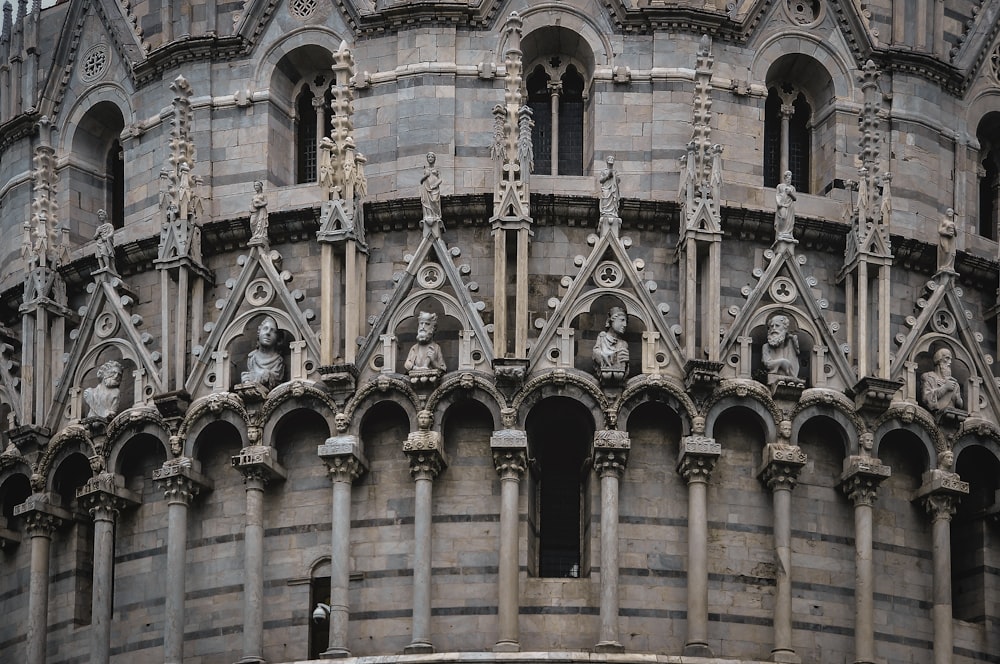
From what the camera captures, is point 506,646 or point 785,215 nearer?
point 506,646

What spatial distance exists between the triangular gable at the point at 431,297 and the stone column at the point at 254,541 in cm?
181

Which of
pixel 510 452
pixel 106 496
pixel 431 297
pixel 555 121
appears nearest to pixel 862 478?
pixel 510 452

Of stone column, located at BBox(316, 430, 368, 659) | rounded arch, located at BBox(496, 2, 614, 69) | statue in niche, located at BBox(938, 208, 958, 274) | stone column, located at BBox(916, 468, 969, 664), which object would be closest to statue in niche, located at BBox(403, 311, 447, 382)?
stone column, located at BBox(316, 430, 368, 659)

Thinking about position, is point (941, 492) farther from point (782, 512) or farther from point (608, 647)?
point (608, 647)

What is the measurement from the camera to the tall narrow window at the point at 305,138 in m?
40.4

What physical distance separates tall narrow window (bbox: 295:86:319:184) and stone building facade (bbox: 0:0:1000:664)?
56mm

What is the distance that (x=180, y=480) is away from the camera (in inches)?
1502

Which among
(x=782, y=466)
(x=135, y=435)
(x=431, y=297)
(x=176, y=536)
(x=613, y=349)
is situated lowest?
(x=176, y=536)

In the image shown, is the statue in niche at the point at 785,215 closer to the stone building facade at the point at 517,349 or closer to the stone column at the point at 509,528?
the stone building facade at the point at 517,349

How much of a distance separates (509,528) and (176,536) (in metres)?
4.52

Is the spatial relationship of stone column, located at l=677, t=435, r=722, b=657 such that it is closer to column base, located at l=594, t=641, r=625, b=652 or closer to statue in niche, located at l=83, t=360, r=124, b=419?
column base, located at l=594, t=641, r=625, b=652

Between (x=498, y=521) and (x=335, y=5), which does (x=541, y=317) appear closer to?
(x=498, y=521)

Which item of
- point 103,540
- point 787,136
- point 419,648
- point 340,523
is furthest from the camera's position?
point 787,136

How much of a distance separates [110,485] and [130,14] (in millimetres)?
7212
